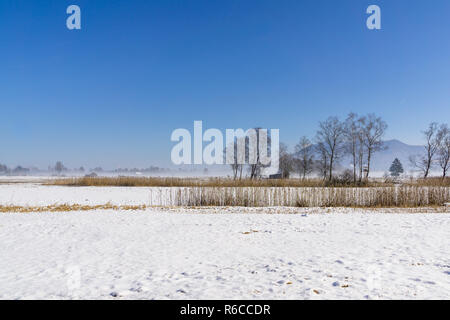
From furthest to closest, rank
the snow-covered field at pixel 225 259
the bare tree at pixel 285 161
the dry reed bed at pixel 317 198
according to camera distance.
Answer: the bare tree at pixel 285 161 < the dry reed bed at pixel 317 198 < the snow-covered field at pixel 225 259

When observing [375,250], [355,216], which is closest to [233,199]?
[355,216]

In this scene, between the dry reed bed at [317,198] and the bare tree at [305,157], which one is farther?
the bare tree at [305,157]

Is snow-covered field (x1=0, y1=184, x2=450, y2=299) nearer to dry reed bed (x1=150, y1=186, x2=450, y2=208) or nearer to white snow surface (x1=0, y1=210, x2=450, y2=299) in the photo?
white snow surface (x1=0, y1=210, x2=450, y2=299)

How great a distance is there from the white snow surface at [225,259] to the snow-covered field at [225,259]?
19 mm

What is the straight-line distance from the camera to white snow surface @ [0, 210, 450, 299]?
4.56m

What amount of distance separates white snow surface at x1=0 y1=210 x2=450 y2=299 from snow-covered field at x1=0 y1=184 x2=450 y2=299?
0.02 meters

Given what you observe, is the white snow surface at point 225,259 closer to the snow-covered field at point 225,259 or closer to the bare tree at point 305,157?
the snow-covered field at point 225,259

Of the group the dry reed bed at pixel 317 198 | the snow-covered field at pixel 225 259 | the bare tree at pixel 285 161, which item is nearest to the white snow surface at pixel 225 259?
the snow-covered field at pixel 225 259

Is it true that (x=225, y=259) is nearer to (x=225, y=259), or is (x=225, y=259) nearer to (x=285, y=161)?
(x=225, y=259)

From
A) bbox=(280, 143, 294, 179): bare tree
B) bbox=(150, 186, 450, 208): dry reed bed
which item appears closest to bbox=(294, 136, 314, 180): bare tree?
bbox=(280, 143, 294, 179): bare tree

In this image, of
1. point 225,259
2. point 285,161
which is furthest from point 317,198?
point 285,161

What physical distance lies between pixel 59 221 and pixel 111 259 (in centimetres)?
653

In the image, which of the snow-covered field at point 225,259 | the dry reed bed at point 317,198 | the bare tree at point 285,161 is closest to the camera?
the snow-covered field at point 225,259

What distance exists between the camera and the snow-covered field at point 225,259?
4562 millimetres
